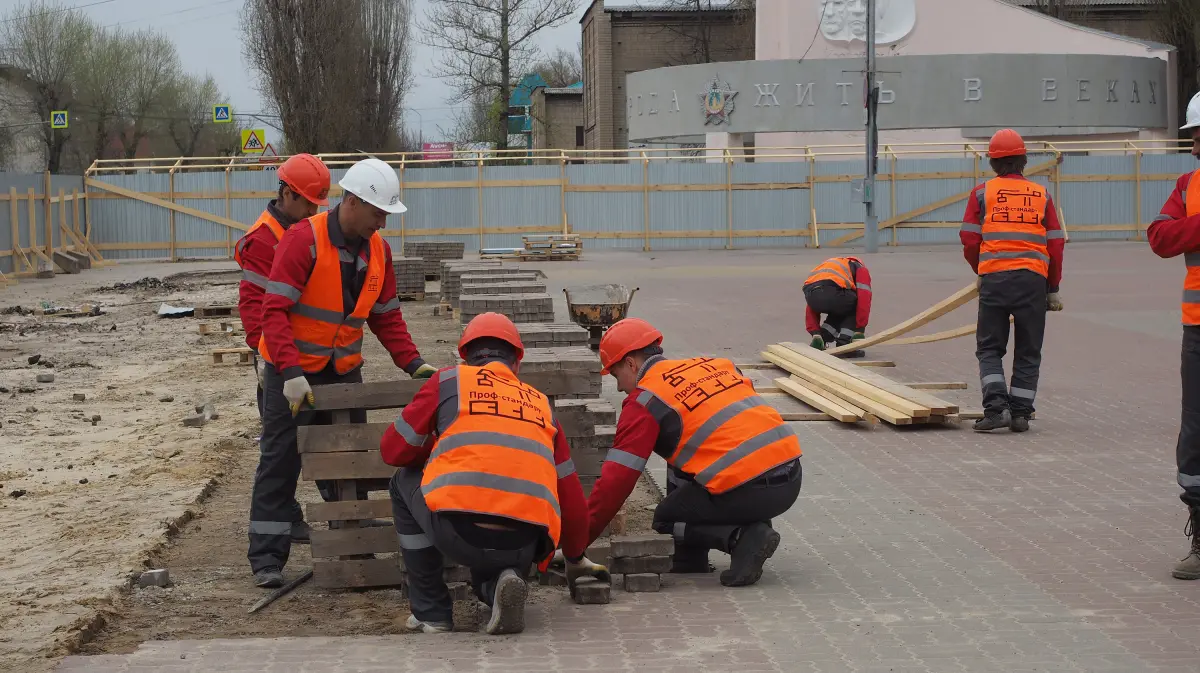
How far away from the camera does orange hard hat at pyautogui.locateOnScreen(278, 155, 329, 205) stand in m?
7.19

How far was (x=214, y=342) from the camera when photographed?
18922mm

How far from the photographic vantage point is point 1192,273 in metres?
6.64

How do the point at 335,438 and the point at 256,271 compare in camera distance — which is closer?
the point at 335,438

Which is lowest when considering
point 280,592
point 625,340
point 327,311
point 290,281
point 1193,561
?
point 280,592

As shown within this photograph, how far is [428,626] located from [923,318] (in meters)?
8.24

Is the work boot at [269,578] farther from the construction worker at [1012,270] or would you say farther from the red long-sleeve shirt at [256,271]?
the construction worker at [1012,270]

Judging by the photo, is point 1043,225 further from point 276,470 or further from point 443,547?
point 443,547

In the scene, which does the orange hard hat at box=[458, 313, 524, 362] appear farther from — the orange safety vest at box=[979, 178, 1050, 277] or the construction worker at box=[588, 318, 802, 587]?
the orange safety vest at box=[979, 178, 1050, 277]

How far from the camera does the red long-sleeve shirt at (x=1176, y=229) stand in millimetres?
6543

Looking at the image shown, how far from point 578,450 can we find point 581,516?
3.49 feet

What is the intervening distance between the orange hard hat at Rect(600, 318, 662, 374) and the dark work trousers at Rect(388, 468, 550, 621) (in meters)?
1.06

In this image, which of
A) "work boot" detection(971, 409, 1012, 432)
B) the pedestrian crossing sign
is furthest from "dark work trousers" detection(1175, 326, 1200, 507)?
the pedestrian crossing sign

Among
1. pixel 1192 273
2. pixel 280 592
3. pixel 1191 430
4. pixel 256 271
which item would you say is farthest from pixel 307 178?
pixel 1191 430

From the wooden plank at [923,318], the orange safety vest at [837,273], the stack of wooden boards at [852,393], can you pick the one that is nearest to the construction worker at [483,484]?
the stack of wooden boards at [852,393]
